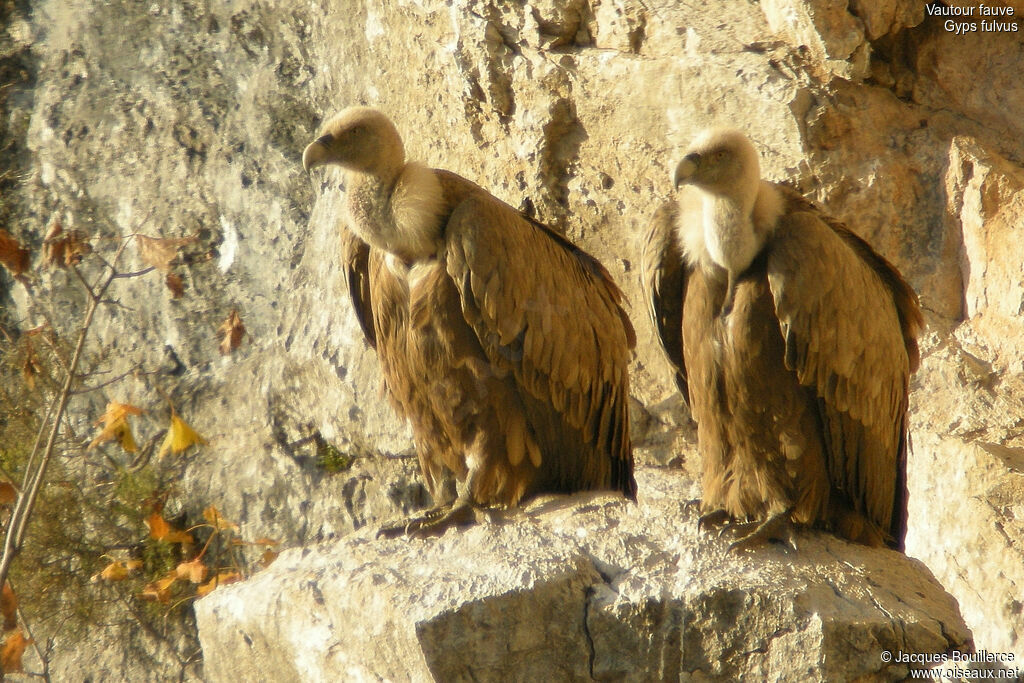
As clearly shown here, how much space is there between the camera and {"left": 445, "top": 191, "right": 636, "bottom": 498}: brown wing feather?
418cm

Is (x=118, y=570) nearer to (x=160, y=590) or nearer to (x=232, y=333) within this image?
(x=160, y=590)

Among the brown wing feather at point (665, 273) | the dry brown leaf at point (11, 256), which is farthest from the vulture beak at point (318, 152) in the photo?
the dry brown leaf at point (11, 256)

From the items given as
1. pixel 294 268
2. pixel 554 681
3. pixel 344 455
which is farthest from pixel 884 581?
pixel 294 268

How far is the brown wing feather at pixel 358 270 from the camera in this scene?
15.1 feet

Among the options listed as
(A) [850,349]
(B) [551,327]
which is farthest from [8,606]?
(A) [850,349]

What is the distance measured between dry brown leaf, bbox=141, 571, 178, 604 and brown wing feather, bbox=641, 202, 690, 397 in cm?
387

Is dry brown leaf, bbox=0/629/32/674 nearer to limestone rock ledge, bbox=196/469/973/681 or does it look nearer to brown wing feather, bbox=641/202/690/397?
limestone rock ledge, bbox=196/469/973/681

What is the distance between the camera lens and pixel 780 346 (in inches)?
157

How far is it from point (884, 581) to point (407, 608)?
1.61m

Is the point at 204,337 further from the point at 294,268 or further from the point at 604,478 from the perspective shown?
the point at 604,478

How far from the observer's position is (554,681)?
3.75 metres

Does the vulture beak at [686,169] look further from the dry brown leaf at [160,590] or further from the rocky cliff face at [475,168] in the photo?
the dry brown leaf at [160,590]

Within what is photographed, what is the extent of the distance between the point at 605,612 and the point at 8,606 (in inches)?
140

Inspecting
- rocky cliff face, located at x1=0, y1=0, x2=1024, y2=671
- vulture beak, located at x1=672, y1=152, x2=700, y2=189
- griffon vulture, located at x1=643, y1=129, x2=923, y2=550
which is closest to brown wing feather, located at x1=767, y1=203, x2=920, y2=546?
griffon vulture, located at x1=643, y1=129, x2=923, y2=550
